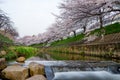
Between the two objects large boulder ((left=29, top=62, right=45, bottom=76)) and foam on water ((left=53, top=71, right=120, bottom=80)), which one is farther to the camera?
foam on water ((left=53, top=71, right=120, bottom=80))

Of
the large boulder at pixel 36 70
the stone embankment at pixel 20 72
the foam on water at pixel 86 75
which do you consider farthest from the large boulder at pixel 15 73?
the foam on water at pixel 86 75

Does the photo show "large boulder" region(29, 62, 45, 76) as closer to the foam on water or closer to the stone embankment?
the stone embankment

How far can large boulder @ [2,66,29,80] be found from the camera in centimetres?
1059

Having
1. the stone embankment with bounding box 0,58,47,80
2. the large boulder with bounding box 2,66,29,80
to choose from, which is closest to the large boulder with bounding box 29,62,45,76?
the stone embankment with bounding box 0,58,47,80

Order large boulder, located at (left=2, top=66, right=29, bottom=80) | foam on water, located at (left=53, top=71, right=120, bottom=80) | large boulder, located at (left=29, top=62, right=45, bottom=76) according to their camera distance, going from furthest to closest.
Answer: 1. foam on water, located at (left=53, top=71, right=120, bottom=80)
2. large boulder, located at (left=29, top=62, right=45, bottom=76)
3. large boulder, located at (left=2, top=66, right=29, bottom=80)

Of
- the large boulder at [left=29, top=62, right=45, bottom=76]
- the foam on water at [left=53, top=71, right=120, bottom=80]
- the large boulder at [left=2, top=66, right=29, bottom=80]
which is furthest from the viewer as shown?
the foam on water at [left=53, top=71, right=120, bottom=80]

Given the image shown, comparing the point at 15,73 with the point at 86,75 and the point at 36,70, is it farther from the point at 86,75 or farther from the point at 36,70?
the point at 86,75

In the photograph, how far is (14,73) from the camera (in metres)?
10.7

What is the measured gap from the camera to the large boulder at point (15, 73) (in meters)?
10.6

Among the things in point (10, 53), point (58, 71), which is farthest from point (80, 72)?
point (10, 53)

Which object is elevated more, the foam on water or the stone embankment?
the stone embankment

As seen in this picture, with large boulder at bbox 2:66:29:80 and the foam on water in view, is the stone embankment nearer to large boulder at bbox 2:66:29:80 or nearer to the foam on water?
large boulder at bbox 2:66:29:80

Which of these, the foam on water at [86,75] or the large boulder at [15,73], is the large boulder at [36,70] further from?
the foam on water at [86,75]

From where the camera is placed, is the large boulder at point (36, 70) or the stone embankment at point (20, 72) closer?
the stone embankment at point (20, 72)
